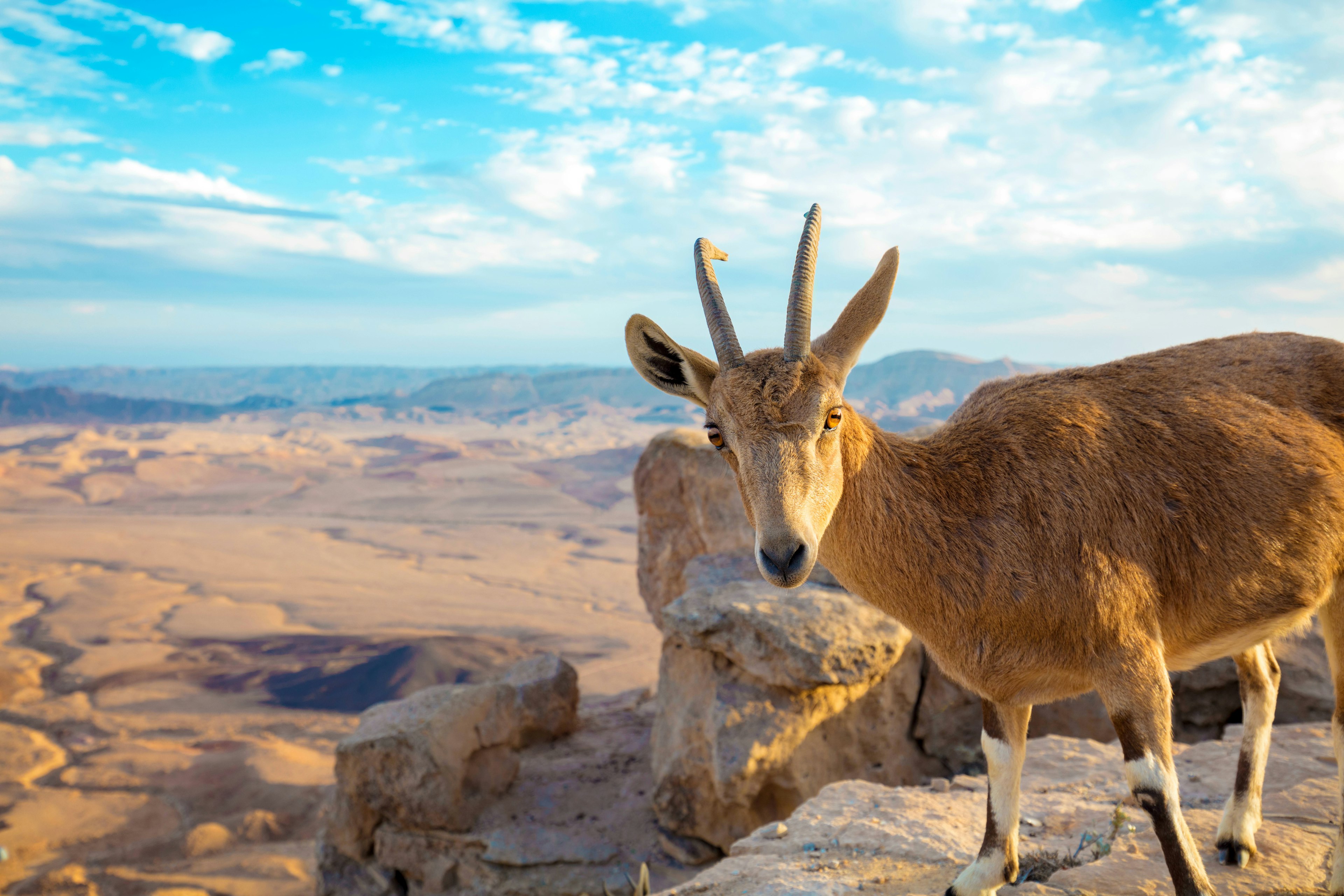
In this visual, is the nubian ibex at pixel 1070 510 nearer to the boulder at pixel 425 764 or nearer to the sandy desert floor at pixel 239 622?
the boulder at pixel 425 764

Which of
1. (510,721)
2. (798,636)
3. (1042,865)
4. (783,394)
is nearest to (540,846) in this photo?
(510,721)

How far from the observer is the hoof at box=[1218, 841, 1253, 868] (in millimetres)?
4539

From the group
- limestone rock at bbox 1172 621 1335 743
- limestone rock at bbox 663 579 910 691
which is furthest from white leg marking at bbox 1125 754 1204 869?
limestone rock at bbox 1172 621 1335 743

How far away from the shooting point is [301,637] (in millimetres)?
30922

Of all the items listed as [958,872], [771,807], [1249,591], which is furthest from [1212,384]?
[771,807]

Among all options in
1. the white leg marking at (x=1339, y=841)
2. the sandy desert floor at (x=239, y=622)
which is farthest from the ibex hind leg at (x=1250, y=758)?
the sandy desert floor at (x=239, y=622)

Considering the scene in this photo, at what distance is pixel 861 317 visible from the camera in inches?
154

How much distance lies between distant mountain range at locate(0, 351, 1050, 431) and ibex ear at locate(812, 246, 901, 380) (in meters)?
62.2

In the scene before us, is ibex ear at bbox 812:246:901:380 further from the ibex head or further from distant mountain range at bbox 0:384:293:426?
distant mountain range at bbox 0:384:293:426

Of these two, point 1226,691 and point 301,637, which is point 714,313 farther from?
point 301,637

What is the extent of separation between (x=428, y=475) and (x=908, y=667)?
6530cm

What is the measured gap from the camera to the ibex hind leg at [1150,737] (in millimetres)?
3480

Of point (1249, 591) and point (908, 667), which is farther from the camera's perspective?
point (908, 667)

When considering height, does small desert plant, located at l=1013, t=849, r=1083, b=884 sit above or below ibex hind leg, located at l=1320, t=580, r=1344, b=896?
below
